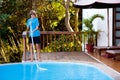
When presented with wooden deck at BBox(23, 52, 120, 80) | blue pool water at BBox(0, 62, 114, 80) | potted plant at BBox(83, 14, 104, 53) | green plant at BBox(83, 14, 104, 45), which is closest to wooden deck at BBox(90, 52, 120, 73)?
wooden deck at BBox(23, 52, 120, 80)

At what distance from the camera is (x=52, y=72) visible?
25.7 ft

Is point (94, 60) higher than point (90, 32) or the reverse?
the reverse

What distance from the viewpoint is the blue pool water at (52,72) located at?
23.3ft

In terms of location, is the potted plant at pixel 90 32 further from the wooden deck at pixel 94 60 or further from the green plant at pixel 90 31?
the wooden deck at pixel 94 60

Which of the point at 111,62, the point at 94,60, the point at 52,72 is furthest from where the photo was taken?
the point at 94,60

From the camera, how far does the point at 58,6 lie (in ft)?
50.7

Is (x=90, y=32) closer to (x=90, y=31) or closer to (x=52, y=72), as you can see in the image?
(x=90, y=31)

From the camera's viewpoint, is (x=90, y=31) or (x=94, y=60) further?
(x=90, y=31)

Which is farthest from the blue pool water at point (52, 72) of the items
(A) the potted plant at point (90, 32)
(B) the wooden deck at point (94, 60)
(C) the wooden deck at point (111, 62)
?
(A) the potted plant at point (90, 32)

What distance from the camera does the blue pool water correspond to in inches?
279

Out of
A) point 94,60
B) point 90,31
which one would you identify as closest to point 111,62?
point 94,60

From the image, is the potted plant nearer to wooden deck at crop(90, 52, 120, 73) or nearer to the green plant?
the green plant

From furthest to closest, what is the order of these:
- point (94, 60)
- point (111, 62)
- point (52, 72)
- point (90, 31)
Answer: point (90, 31), point (94, 60), point (111, 62), point (52, 72)

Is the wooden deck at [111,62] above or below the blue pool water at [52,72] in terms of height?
above
